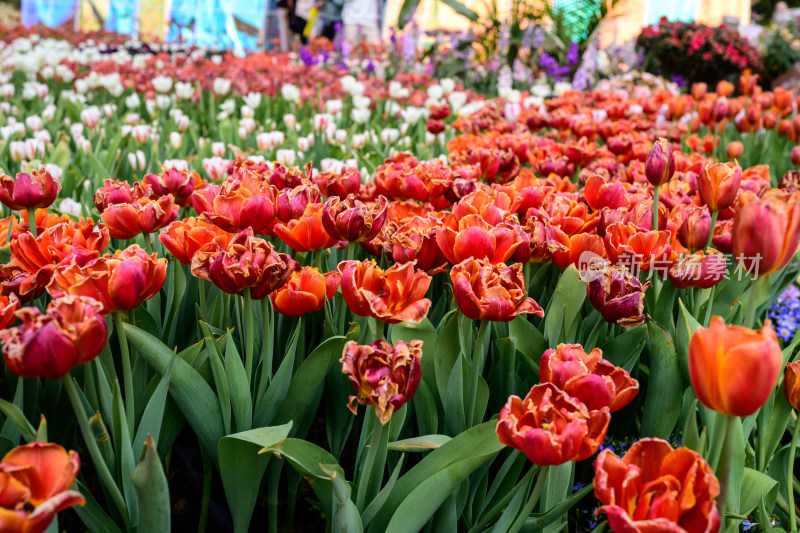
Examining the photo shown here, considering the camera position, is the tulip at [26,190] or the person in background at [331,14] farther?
the person in background at [331,14]

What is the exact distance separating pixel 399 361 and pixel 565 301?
520 mm

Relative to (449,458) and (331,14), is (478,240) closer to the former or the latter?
(449,458)

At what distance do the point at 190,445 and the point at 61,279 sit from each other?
0.58 meters

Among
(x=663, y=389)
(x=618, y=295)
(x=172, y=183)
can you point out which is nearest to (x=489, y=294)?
(x=618, y=295)

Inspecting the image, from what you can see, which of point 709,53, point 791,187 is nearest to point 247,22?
point 709,53

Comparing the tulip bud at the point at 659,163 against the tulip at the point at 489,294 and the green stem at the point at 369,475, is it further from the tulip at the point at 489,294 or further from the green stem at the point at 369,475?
the green stem at the point at 369,475

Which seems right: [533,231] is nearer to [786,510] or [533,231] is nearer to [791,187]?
[786,510]

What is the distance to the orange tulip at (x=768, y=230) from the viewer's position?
0.69 metres

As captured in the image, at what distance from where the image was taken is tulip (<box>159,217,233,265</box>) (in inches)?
40.7

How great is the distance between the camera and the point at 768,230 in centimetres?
70

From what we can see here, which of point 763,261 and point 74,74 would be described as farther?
point 74,74

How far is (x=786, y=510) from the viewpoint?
1104 mm

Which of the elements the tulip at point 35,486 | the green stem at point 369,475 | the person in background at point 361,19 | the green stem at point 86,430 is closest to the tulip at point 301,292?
the green stem at point 369,475

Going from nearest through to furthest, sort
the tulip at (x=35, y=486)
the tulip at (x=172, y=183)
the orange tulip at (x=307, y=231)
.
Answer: the tulip at (x=35, y=486), the orange tulip at (x=307, y=231), the tulip at (x=172, y=183)
